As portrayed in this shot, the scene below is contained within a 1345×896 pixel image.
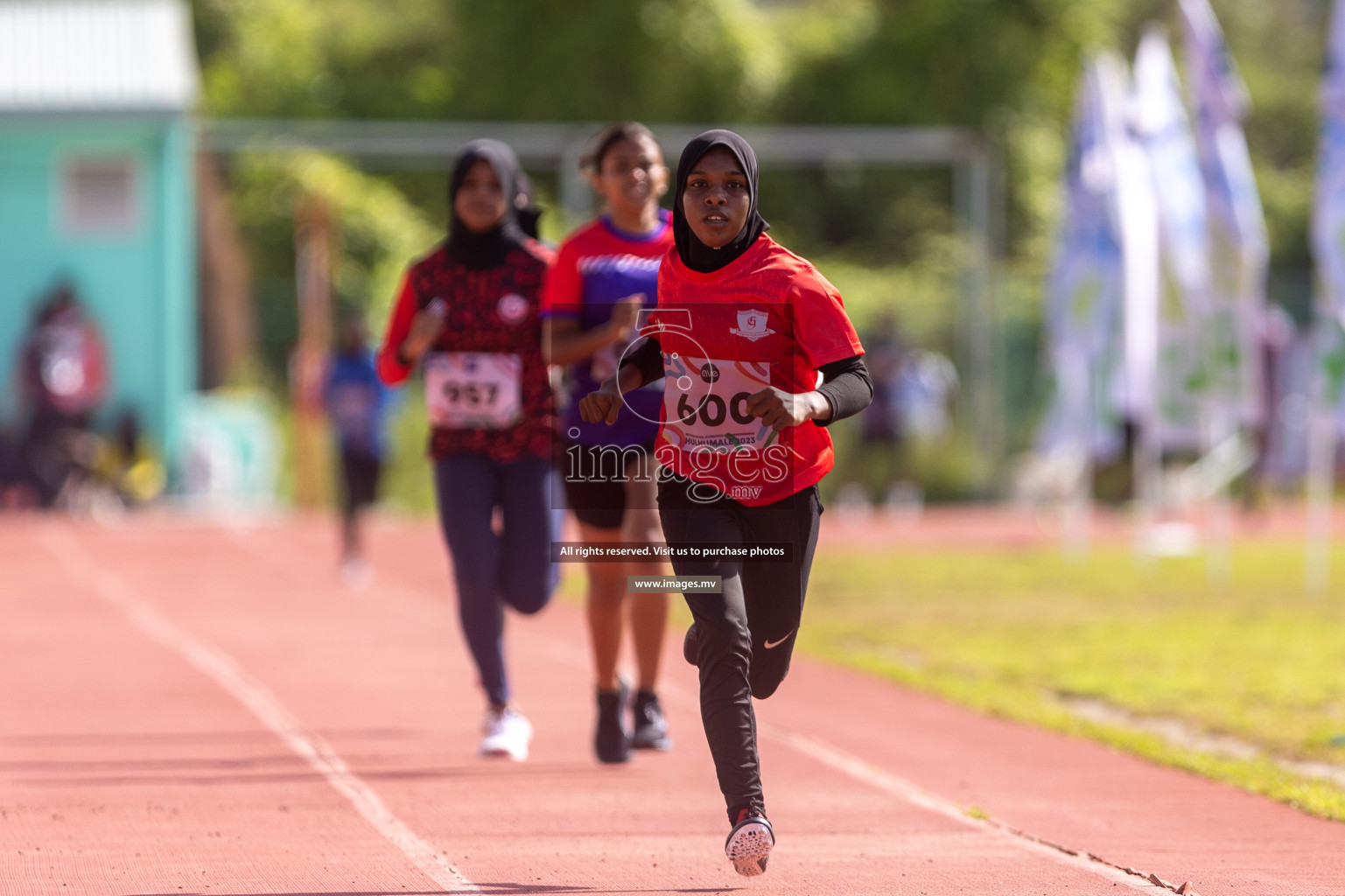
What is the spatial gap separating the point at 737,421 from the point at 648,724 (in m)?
2.86

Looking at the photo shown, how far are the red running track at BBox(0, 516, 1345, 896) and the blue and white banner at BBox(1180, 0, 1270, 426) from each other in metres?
6.97

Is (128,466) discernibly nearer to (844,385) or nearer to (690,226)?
(690,226)

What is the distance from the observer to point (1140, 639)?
1329 cm

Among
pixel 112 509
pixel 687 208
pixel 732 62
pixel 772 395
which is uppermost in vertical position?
pixel 732 62

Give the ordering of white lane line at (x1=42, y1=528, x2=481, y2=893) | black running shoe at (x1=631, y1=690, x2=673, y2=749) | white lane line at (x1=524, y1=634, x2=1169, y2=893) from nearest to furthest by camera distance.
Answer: white lane line at (x1=524, y1=634, x2=1169, y2=893) < white lane line at (x1=42, y1=528, x2=481, y2=893) < black running shoe at (x1=631, y1=690, x2=673, y2=749)

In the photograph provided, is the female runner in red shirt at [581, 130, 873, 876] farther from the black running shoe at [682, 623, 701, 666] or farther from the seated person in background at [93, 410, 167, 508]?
the seated person in background at [93, 410, 167, 508]

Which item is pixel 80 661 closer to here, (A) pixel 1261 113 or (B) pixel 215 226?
(B) pixel 215 226

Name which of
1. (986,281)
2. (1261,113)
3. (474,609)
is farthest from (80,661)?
(1261,113)

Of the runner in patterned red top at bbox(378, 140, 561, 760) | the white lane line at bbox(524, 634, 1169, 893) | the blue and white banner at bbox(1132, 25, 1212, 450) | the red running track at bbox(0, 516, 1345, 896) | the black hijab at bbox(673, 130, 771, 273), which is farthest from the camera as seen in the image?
the blue and white banner at bbox(1132, 25, 1212, 450)

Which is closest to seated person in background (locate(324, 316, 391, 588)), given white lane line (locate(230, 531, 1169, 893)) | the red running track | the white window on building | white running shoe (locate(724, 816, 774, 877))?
the red running track

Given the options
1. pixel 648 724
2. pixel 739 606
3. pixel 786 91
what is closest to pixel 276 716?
pixel 648 724

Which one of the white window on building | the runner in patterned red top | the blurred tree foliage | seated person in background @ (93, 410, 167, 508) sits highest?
the blurred tree foliage

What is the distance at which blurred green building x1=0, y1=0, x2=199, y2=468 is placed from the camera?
25859mm

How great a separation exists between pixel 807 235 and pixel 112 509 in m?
19.0
